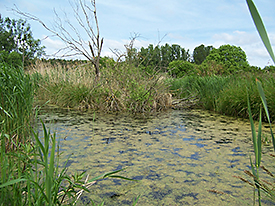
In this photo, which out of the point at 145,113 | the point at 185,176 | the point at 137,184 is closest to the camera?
the point at 137,184

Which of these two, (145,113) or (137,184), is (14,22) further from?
(137,184)

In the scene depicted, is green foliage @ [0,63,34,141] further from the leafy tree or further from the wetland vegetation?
the leafy tree

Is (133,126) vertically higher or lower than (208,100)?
lower

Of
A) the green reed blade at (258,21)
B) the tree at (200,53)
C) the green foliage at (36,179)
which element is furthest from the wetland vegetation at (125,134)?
the tree at (200,53)

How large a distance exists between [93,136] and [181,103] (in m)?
4.03

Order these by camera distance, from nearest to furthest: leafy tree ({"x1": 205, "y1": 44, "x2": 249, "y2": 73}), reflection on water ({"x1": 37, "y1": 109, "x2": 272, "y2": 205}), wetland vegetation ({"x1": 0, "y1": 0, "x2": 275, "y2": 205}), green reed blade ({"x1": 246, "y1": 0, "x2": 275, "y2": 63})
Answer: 1. green reed blade ({"x1": 246, "y1": 0, "x2": 275, "y2": 63})
2. wetland vegetation ({"x1": 0, "y1": 0, "x2": 275, "y2": 205})
3. reflection on water ({"x1": 37, "y1": 109, "x2": 272, "y2": 205})
4. leafy tree ({"x1": 205, "y1": 44, "x2": 249, "y2": 73})

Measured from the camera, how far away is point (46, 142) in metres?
0.87

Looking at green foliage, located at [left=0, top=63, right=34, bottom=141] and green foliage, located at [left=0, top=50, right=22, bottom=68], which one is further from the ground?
green foliage, located at [left=0, top=50, right=22, bottom=68]

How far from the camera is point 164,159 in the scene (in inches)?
91.4

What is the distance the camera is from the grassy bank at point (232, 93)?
13.4 feet

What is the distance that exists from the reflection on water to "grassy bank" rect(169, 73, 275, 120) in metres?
0.51

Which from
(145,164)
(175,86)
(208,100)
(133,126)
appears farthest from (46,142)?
(175,86)

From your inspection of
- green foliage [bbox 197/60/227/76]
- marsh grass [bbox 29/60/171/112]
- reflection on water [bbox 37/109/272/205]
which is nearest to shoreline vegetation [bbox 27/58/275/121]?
marsh grass [bbox 29/60/171/112]

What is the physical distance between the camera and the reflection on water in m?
1.59
